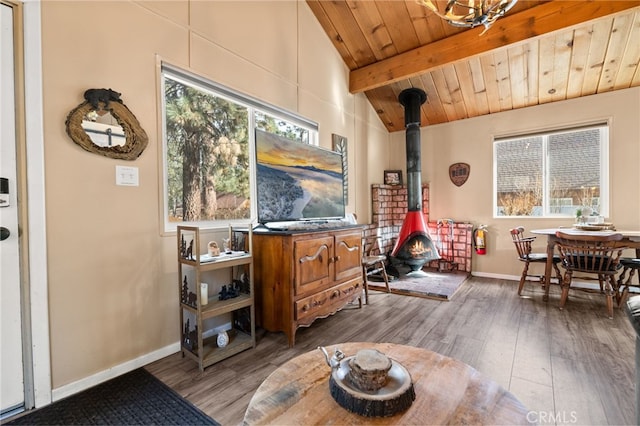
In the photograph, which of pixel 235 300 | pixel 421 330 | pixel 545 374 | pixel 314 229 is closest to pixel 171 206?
pixel 235 300

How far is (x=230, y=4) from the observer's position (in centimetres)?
258

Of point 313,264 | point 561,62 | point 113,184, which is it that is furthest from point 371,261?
point 561,62

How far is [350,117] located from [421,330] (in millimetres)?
3146

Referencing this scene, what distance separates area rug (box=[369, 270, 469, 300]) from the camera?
3.56 metres

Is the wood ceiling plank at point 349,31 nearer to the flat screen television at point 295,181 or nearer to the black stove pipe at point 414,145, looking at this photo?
the black stove pipe at point 414,145

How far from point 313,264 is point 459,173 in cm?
355

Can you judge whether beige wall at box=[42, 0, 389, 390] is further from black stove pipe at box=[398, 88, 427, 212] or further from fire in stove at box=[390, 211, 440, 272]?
fire in stove at box=[390, 211, 440, 272]

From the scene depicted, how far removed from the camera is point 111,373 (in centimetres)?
184

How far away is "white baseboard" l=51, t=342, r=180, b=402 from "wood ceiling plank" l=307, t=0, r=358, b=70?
404 centimetres

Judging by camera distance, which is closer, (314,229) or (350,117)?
(314,229)

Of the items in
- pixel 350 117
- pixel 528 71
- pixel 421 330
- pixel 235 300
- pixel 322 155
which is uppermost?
pixel 528 71

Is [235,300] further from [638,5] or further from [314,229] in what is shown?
[638,5]

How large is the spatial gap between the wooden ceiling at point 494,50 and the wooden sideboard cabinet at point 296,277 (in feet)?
8.78

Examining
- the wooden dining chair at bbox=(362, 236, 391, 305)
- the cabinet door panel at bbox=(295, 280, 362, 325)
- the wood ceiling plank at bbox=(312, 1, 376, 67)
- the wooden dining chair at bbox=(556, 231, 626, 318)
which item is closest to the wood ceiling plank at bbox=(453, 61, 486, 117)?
the wood ceiling plank at bbox=(312, 1, 376, 67)
